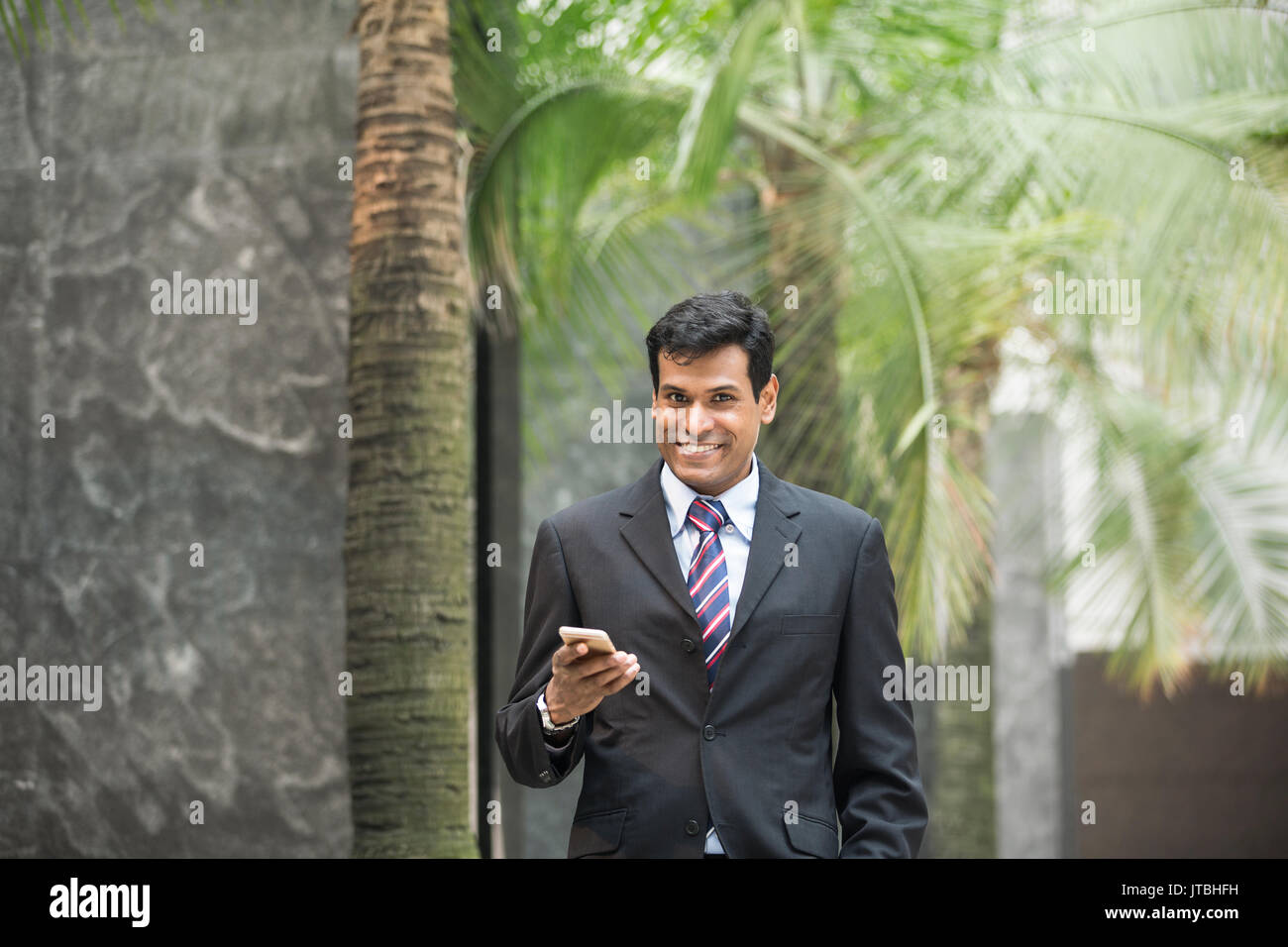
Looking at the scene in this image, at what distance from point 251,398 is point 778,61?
3.13m

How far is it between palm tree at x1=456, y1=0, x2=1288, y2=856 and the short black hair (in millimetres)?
2496

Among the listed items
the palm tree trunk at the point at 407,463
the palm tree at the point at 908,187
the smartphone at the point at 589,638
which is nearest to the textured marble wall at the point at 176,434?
the palm tree trunk at the point at 407,463

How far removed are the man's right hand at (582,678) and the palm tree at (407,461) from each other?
2.56 m

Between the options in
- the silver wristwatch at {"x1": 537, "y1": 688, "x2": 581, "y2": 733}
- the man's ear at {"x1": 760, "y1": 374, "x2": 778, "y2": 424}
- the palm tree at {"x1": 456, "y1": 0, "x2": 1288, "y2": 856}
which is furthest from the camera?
the palm tree at {"x1": 456, "y1": 0, "x2": 1288, "y2": 856}

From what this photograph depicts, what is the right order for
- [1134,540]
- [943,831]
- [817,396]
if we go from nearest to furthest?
[817,396] < [1134,540] < [943,831]

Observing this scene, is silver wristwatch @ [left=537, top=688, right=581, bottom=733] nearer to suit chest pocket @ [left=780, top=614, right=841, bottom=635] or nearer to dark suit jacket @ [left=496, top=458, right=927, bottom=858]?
dark suit jacket @ [left=496, top=458, right=927, bottom=858]

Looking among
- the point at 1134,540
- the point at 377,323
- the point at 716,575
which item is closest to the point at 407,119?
the point at 377,323

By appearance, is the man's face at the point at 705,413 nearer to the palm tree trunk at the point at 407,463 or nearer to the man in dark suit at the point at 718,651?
the man in dark suit at the point at 718,651

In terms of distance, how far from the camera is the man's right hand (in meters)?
2.10

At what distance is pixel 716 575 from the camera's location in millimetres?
2426

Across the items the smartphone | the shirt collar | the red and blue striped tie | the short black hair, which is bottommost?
the smartphone

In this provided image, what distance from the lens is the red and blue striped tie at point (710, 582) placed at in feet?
7.80

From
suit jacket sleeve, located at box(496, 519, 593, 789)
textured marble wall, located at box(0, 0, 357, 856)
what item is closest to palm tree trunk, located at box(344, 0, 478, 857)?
textured marble wall, located at box(0, 0, 357, 856)

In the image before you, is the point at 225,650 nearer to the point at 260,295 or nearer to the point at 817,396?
the point at 260,295
